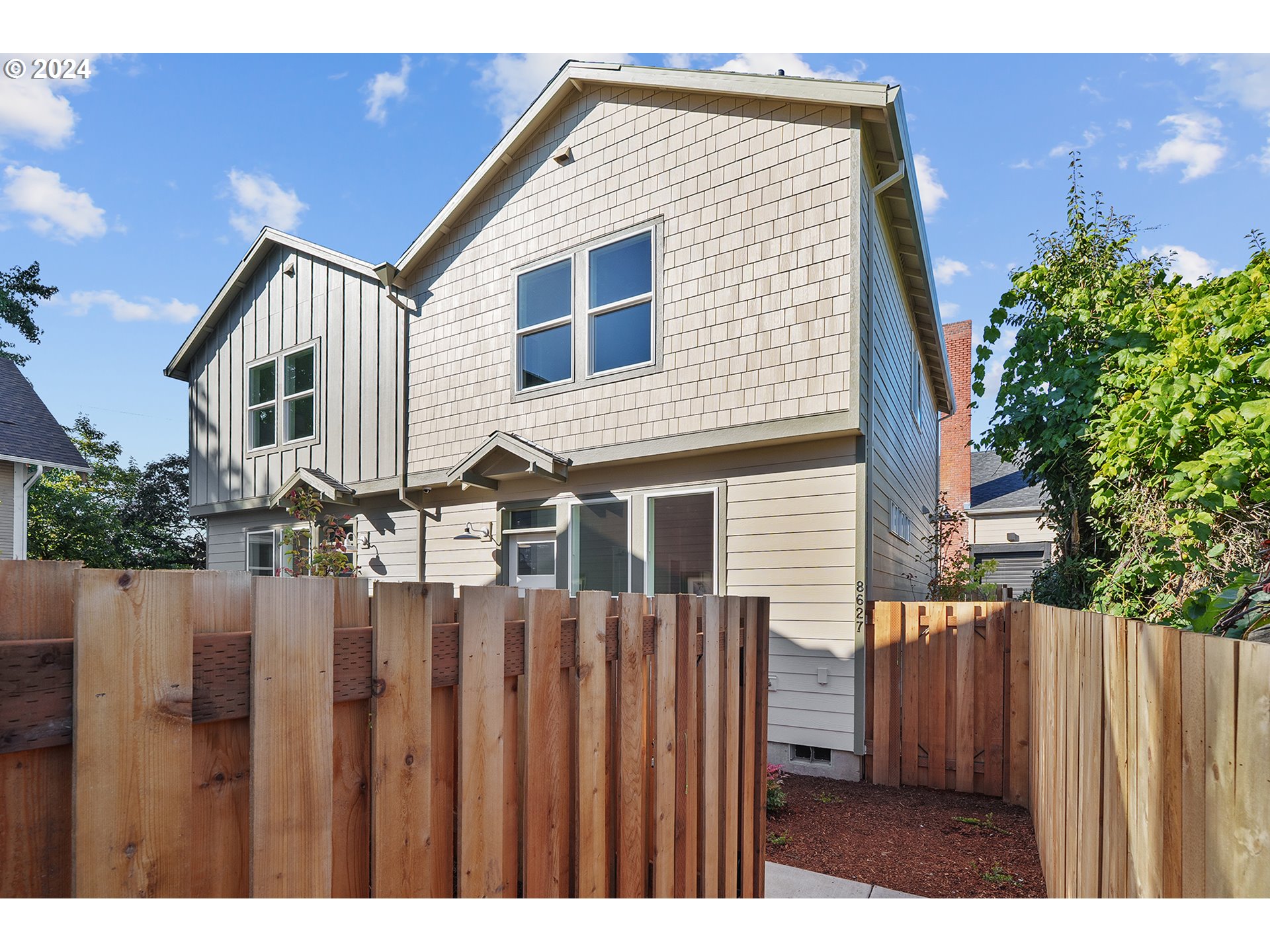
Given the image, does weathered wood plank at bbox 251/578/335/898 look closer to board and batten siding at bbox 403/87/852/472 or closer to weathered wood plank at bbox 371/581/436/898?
weathered wood plank at bbox 371/581/436/898

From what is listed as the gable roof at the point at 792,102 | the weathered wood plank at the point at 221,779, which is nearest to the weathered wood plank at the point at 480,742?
the weathered wood plank at the point at 221,779

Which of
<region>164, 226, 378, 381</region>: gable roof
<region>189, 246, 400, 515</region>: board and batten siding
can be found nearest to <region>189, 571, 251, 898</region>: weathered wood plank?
<region>189, 246, 400, 515</region>: board and batten siding

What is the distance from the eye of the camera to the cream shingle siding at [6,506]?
12844 mm

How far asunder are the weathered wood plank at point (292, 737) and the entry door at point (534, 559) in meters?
6.93

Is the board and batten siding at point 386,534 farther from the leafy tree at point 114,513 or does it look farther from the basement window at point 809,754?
the leafy tree at point 114,513

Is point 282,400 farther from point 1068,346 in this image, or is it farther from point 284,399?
point 1068,346

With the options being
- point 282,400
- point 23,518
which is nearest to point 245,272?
A: point 282,400

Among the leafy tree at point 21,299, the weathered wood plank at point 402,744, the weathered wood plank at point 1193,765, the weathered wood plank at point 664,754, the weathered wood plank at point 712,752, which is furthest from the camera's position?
the leafy tree at point 21,299

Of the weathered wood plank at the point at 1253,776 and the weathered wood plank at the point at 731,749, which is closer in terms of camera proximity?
the weathered wood plank at the point at 1253,776

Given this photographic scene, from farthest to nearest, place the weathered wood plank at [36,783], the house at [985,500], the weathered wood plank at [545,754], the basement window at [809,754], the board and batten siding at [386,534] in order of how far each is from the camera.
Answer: the house at [985,500]
the board and batten siding at [386,534]
the basement window at [809,754]
the weathered wood plank at [545,754]
the weathered wood plank at [36,783]

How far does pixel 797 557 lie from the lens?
661cm

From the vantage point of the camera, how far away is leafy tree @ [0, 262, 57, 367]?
Result: 17.2 metres

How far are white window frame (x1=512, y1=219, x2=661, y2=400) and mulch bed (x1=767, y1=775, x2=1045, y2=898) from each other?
176 inches

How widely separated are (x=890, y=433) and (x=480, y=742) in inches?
288
